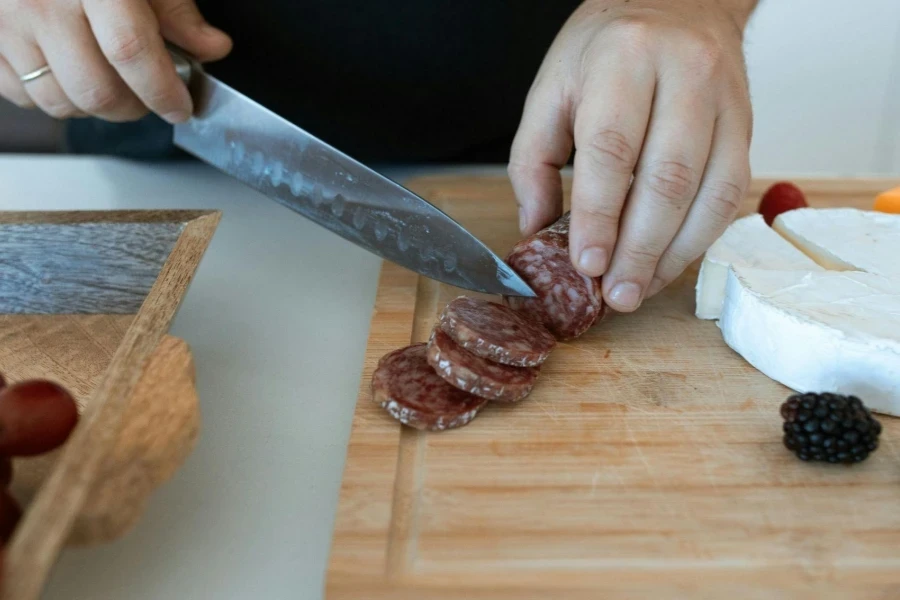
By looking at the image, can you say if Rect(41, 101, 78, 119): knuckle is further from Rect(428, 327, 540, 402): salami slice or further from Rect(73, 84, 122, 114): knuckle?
Rect(428, 327, 540, 402): salami slice

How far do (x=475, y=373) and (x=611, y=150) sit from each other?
45 cm

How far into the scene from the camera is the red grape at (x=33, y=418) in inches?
37.8

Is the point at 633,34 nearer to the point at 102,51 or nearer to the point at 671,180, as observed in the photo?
the point at 671,180

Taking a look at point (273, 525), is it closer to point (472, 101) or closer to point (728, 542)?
point (728, 542)

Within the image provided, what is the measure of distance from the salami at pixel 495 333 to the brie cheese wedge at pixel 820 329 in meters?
0.38

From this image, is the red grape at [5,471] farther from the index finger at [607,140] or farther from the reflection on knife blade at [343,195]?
the index finger at [607,140]

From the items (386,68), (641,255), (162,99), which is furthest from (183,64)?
(641,255)

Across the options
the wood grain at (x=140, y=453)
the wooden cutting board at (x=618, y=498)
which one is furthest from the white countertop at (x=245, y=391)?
the wood grain at (x=140, y=453)

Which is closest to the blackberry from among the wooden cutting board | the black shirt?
the wooden cutting board

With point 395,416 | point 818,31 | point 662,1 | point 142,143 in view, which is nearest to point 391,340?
point 395,416

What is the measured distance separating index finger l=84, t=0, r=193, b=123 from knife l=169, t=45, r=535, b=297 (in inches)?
3.3

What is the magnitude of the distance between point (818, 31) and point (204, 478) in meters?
4.44

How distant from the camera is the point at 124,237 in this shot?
4.91 ft

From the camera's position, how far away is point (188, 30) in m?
1.83
